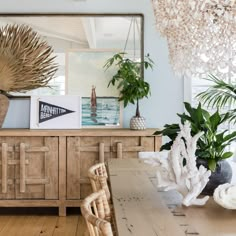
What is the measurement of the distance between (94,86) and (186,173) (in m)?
2.59

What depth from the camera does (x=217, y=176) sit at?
6.87 ft

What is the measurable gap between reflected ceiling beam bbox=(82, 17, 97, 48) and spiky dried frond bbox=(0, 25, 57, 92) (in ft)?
1.31

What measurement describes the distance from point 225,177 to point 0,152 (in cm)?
247

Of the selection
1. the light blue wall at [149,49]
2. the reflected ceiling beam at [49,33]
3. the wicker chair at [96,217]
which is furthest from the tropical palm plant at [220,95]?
the wicker chair at [96,217]

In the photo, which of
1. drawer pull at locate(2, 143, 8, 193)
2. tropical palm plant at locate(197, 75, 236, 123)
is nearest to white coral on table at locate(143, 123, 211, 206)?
tropical palm plant at locate(197, 75, 236, 123)

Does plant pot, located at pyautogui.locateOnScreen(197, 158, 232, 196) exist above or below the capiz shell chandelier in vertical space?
below

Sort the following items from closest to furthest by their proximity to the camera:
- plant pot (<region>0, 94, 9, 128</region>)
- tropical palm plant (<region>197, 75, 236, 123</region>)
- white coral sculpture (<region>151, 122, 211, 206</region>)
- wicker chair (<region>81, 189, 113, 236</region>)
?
wicker chair (<region>81, 189, 113, 236</region>) → white coral sculpture (<region>151, 122, 211, 206</region>) → tropical palm plant (<region>197, 75, 236, 123</region>) → plant pot (<region>0, 94, 9, 128</region>)

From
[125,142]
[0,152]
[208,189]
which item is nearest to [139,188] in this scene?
[208,189]

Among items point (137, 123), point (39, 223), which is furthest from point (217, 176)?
point (39, 223)

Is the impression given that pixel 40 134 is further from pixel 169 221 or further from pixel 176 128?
pixel 169 221

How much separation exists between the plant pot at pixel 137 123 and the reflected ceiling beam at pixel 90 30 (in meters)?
0.86

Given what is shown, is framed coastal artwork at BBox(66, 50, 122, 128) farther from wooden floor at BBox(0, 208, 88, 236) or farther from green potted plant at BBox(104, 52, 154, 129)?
wooden floor at BBox(0, 208, 88, 236)

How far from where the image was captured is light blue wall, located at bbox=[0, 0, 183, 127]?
436cm

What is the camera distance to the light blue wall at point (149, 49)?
14.3ft
